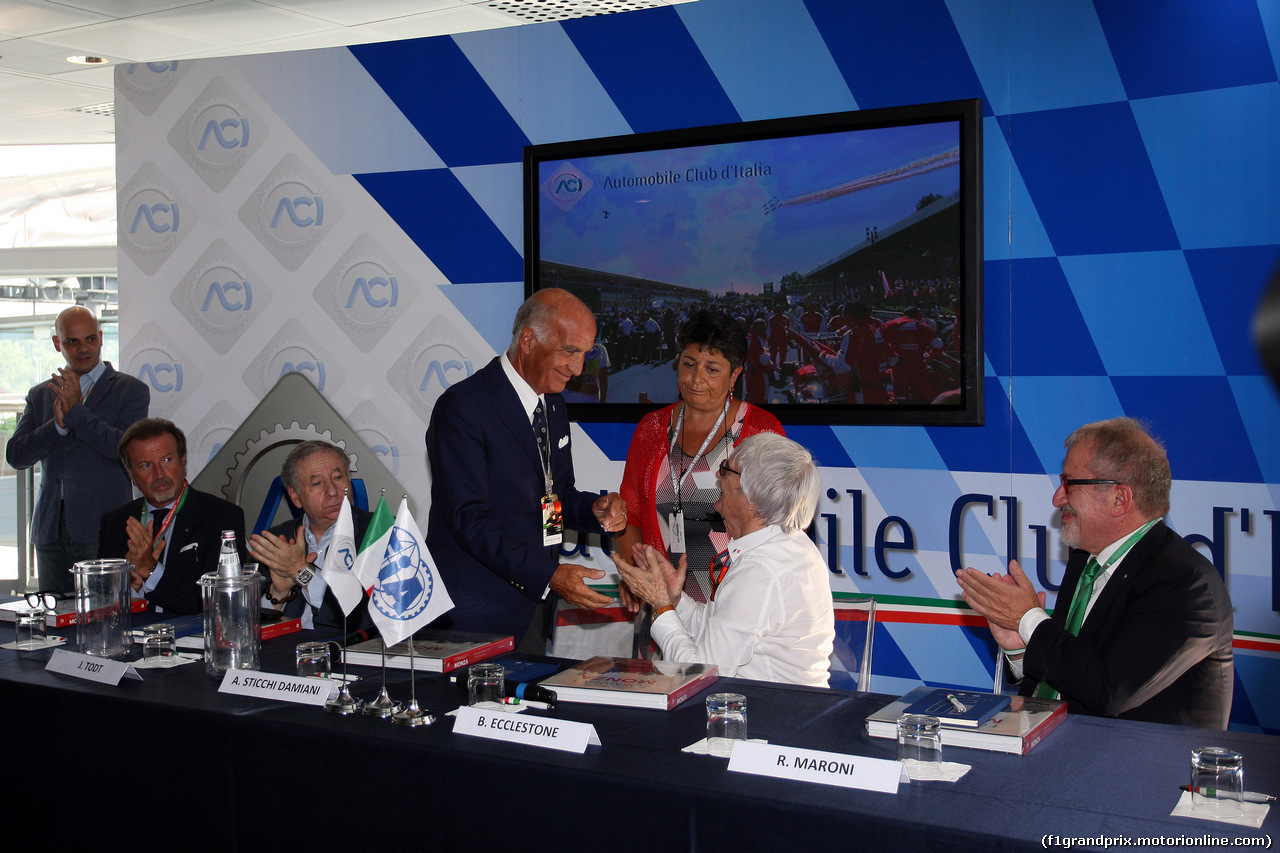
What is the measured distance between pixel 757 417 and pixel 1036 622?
4.77 ft

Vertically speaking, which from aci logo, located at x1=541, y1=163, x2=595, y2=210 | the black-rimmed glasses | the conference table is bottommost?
the conference table

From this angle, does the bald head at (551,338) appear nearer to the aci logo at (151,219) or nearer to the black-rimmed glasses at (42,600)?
the black-rimmed glasses at (42,600)

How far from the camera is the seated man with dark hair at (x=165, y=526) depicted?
325cm

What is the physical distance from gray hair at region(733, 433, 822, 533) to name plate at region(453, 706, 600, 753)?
0.77 metres

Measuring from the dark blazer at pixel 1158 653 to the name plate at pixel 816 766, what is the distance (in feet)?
2.02

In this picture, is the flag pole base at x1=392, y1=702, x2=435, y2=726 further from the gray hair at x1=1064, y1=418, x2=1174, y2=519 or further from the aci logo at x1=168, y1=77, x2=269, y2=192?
the aci logo at x1=168, y1=77, x2=269, y2=192

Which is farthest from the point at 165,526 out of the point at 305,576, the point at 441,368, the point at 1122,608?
the point at 1122,608

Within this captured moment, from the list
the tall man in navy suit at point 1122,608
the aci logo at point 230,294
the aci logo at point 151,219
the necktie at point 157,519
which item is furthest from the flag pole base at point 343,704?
the aci logo at point 151,219

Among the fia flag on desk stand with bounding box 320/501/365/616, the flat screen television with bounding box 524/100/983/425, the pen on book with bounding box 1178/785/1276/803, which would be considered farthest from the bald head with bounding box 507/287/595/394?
the pen on book with bounding box 1178/785/1276/803

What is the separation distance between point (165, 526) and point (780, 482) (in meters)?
2.09

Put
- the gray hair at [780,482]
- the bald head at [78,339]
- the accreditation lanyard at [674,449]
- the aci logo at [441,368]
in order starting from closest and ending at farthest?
the gray hair at [780,482] < the accreditation lanyard at [674,449] < the aci logo at [441,368] < the bald head at [78,339]

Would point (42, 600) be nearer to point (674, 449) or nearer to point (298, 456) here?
point (298, 456)

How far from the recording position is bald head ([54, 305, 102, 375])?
485 centimetres

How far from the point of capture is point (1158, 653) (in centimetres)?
195
